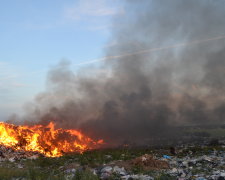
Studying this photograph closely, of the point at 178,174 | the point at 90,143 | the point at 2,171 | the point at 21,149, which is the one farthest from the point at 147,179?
the point at 90,143

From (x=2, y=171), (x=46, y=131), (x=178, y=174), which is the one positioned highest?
(x=46, y=131)

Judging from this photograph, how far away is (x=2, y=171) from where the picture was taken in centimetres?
1023

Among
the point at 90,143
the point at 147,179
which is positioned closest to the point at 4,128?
the point at 90,143

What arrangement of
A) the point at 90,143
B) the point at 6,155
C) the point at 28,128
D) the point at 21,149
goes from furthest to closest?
the point at 90,143
the point at 28,128
the point at 21,149
the point at 6,155

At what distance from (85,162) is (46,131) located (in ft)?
36.1

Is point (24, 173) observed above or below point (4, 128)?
below

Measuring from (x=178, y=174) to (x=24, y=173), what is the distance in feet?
18.8

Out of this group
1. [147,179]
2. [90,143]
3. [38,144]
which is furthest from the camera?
[90,143]

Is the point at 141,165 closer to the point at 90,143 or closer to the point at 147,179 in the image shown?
the point at 147,179

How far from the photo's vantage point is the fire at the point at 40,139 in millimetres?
20570

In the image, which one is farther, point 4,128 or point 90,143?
point 90,143

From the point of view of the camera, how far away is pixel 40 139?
71.7ft

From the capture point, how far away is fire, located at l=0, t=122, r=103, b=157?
20570 mm

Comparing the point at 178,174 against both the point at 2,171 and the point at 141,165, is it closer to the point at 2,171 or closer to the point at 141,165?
the point at 141,165
